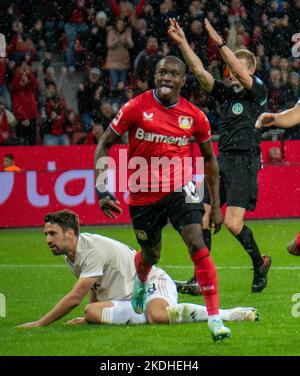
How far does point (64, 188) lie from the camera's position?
57.3 ft

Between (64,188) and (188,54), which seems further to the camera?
(64,188)

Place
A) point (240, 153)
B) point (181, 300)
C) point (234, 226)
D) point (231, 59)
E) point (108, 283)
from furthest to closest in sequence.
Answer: point (240, 153)
point (234, 226)
point (181, 300)
point (231, 59)
point (108, 283)

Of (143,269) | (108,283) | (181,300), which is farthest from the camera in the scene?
(181,300)

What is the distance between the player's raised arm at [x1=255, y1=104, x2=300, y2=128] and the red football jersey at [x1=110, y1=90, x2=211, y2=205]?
88 cm

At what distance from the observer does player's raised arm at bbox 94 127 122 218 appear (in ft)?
24.8

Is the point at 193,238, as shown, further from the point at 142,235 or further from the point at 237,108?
the point at 237,108

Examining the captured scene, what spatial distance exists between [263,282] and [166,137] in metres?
2.99

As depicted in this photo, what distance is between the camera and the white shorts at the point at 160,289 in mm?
8617

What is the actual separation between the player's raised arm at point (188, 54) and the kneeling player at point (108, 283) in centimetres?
173

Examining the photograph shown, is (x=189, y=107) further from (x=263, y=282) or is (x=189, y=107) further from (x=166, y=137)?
(x=263, y=282)

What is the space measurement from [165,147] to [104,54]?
12.7m

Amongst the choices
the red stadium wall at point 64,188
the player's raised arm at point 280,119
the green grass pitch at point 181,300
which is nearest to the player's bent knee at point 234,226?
the green grass pitch at point 181,300

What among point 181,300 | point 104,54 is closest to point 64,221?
point 181,300
